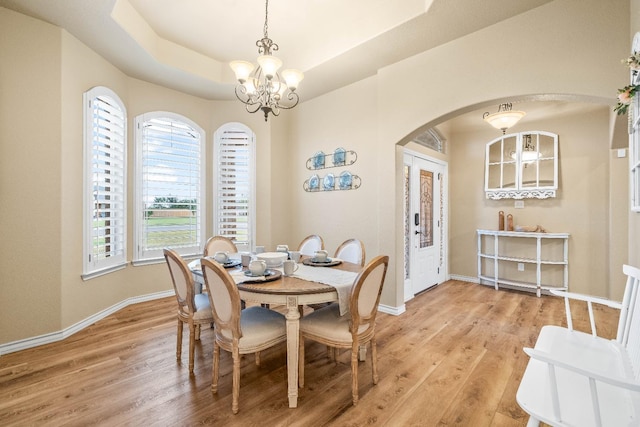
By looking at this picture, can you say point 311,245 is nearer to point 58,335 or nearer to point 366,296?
point 366,296

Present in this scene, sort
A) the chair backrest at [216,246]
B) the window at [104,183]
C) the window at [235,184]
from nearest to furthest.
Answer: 1. the window at [104,183]
2. the chair backrest at [216,246]
3. the window at [235,184]

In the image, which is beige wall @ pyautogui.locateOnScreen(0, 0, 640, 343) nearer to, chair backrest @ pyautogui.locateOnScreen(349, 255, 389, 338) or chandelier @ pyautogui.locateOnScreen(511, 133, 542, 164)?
chandelier @ pyautogui.locateOnScreen(511, 133, 542, 164)

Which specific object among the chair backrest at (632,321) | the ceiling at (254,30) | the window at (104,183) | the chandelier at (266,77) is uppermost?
the ceiling at (254,30)

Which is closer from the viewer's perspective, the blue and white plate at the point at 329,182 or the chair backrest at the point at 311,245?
the chair backrest at the point at 311,245

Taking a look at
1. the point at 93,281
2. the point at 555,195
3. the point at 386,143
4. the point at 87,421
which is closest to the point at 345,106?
the point at 386,143

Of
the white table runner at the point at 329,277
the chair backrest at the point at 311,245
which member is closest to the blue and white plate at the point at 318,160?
the chair backrest at the point at 311,245

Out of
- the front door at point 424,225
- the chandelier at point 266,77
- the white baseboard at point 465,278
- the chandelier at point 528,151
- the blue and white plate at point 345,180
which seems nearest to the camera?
the chandelier at point 266,77

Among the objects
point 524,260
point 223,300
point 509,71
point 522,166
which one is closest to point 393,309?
point 223,300

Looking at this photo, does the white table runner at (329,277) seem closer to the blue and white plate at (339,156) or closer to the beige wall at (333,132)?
the beige wall at (333,132)

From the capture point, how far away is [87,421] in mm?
1787

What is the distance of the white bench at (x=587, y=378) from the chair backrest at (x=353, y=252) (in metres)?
1.59

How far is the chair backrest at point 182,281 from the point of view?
2209mm

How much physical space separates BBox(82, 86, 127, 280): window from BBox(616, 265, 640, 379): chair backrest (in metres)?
4.44

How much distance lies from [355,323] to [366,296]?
0.64 ft
